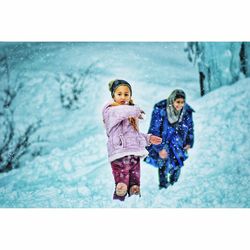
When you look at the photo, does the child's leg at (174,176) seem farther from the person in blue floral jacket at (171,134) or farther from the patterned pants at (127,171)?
the patterned pants at (127,171)

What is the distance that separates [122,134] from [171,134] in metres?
0.33

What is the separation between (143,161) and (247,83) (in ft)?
2.77

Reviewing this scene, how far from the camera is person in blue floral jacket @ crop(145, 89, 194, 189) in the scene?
3148 mm

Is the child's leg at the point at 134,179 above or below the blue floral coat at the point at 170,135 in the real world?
below

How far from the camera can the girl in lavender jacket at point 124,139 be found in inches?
121

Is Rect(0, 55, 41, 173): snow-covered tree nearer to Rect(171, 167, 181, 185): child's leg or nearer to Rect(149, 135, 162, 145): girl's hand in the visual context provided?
Rect(149, 135, 162, 145): girl's hand

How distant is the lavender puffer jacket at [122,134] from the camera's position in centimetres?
308

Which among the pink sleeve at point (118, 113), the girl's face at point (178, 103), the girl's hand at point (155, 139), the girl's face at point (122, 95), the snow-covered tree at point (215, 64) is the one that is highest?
the snow-covered tree at point (215, 64)

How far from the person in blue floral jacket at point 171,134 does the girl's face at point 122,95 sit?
0.20m

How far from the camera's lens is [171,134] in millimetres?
3168

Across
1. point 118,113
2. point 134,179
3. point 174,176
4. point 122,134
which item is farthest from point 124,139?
point 174,176

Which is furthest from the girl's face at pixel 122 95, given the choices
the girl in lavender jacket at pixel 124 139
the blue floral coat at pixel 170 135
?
the blue floral coat at pixel 170 135
